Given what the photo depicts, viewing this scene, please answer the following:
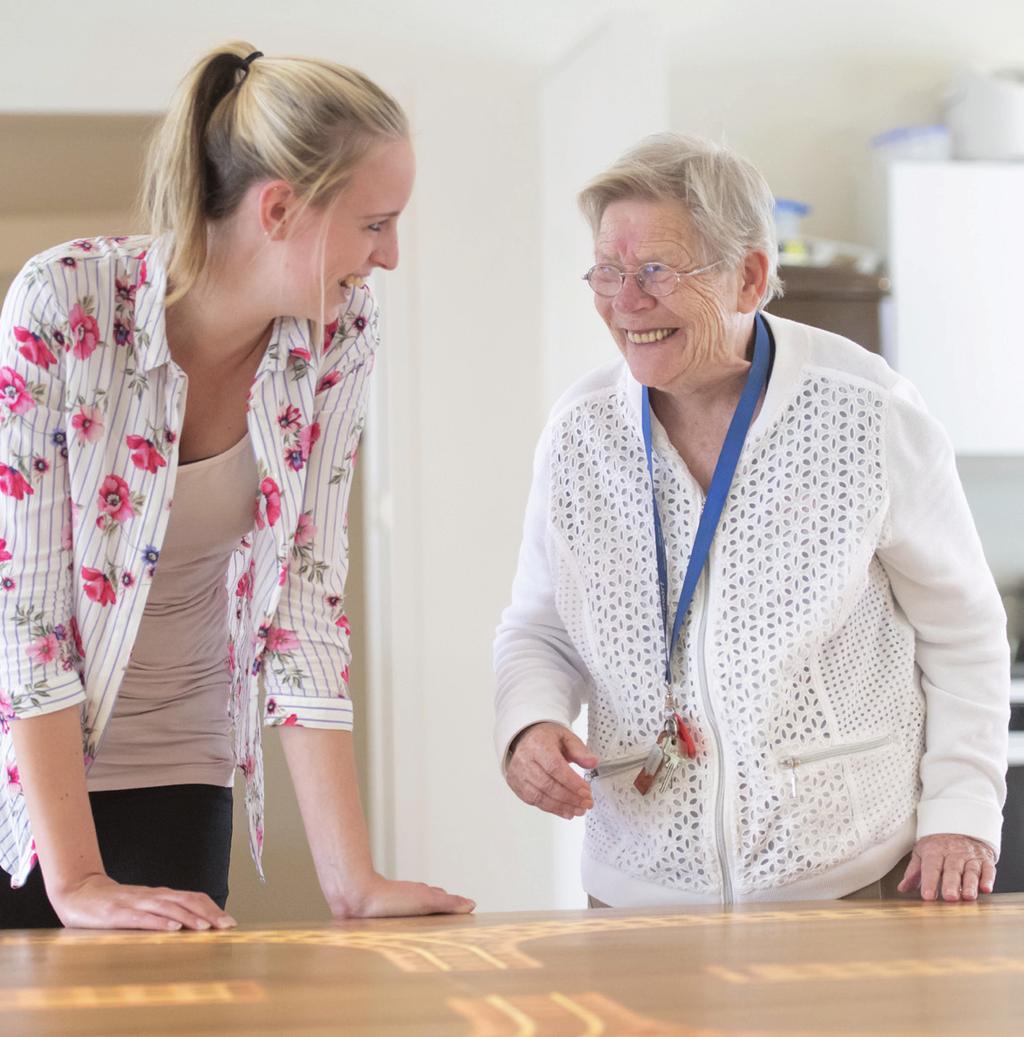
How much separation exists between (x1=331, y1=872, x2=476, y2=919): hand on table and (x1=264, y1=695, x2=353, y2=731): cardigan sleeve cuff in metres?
0.17

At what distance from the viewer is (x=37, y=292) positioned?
4.52ft

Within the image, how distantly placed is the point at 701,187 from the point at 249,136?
0.51 metres

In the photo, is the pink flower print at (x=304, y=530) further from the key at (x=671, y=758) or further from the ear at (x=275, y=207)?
the key at (x=671, y=758)

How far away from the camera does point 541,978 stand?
0.97 meters

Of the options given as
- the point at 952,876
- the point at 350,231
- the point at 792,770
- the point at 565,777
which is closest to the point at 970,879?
the point at 952,876

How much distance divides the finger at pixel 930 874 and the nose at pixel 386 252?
2.71 ft

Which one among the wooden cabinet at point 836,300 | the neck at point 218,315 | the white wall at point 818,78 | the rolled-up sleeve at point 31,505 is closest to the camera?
the rolled-up sleeve at point 31,505

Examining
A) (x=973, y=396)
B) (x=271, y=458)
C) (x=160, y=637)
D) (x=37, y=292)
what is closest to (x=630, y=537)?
(x=271, y=458)

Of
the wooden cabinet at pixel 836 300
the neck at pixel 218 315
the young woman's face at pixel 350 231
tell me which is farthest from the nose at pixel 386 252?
the wooden cabinet at pixel 836 300

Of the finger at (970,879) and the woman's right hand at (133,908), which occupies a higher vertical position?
the woman's right hand at (133,908)

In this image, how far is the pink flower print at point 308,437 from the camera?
154 cm

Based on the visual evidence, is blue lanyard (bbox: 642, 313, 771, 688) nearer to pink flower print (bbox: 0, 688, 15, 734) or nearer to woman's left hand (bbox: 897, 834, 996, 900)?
woman's left hand (bbox: 897, 834, 996, 900)

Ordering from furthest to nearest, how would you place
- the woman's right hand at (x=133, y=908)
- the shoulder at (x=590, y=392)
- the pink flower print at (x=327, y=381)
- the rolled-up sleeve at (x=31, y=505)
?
the shoulder at (x=590, y=392) → the pink flower print at (x=327, y=381) → the rolled-up sleeve at (x=31, y=505) → the woman's right hand at (x=133, y=908)

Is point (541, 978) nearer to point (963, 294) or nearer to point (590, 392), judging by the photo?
point (590, 392)
